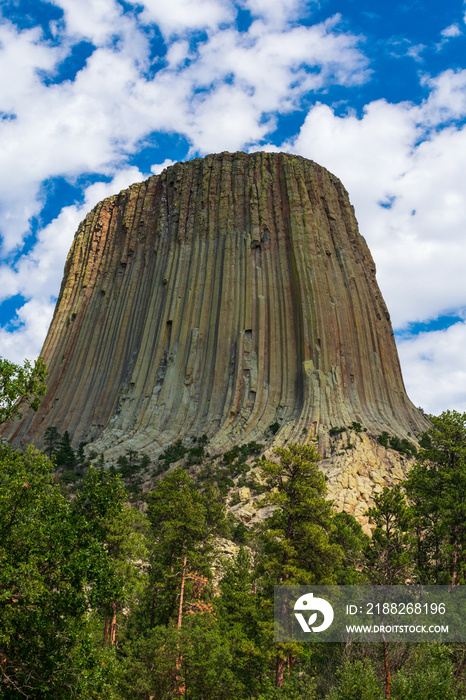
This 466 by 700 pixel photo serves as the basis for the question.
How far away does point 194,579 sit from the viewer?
778 inches

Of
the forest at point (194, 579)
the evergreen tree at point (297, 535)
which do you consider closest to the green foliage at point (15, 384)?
the forest at point (194, 579)

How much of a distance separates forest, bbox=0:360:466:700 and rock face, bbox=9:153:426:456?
19830 millimetres

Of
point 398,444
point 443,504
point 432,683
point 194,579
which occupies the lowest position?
point 432,683

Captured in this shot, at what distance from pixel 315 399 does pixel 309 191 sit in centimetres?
2287

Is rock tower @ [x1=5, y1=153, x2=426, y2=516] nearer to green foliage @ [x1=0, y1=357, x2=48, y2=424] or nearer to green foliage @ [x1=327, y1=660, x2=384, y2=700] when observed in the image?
green foliage @ [x1=327, y1=660, x2=384, y2=700]

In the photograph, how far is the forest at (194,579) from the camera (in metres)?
9.85

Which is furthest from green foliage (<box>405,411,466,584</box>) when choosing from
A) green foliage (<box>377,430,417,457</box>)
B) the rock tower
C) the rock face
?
the rock face

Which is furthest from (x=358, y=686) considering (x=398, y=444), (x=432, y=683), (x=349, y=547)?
(x=398, y=444)

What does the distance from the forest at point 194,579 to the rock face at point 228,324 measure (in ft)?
65.1

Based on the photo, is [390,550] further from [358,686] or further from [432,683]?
[432,683]

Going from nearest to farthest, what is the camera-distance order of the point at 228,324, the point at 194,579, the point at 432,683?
the point at 432,683 < the point at 194,579 < the point at 228,324

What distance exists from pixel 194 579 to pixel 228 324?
31.4 m

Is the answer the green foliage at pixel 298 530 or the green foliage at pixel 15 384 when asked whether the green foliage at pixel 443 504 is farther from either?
the green foliage at pixel 15 384

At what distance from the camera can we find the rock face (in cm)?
4525
